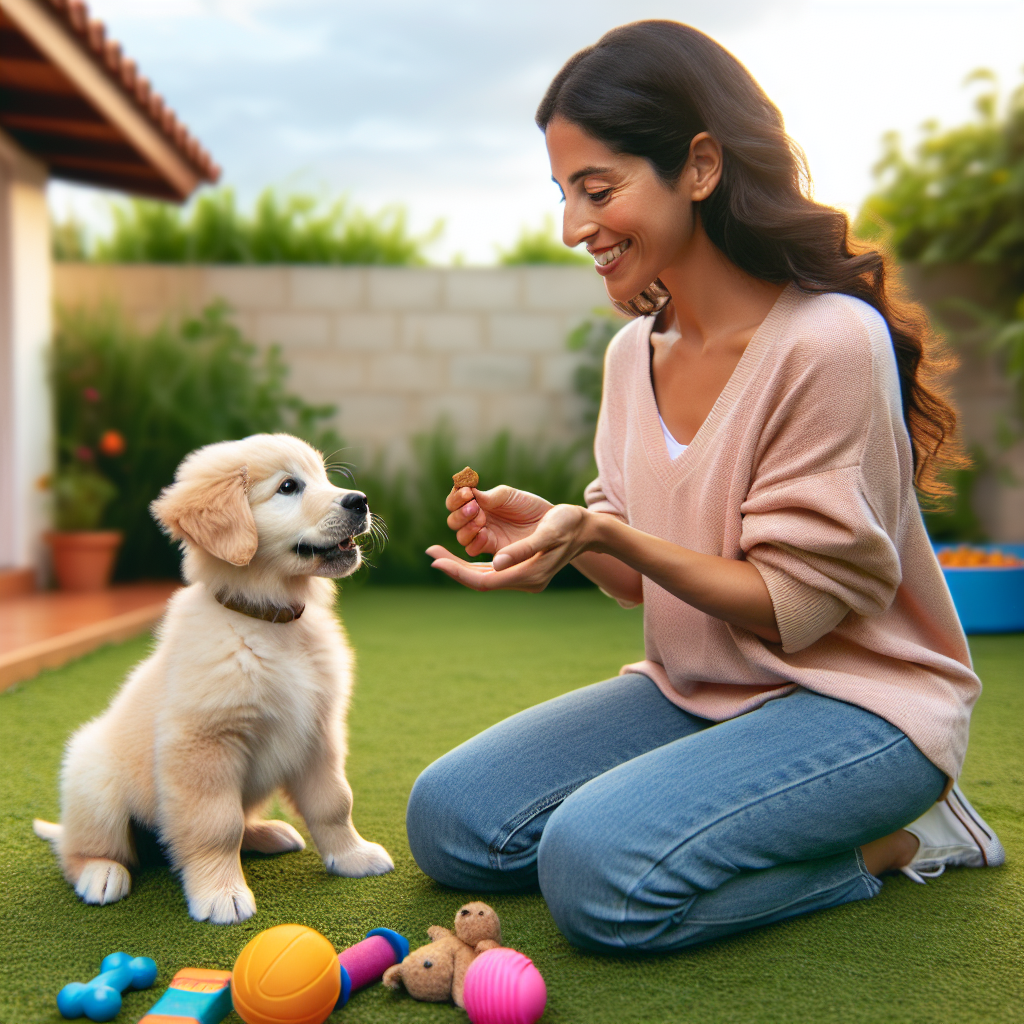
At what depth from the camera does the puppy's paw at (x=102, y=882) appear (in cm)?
196

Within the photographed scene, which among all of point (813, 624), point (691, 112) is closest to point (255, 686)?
point (813, 624)

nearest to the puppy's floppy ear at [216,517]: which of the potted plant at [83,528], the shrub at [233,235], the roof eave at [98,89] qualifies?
the roof eave at [98,89]

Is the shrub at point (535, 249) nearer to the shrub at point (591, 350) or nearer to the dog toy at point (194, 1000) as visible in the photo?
the shrub at point (591, 350)

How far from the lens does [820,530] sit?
5.67ft

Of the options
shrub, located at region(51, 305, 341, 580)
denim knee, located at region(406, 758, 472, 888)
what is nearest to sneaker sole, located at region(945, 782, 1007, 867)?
denim knee, located at region(406, 758, 472, 888)

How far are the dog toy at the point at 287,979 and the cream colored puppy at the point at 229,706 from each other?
0.43 m

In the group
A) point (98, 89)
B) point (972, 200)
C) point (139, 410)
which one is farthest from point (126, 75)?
point (972, 200)

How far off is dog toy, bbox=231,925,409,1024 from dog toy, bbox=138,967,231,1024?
2 centimetres

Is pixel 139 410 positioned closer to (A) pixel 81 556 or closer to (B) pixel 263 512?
(A) pixel 81 556

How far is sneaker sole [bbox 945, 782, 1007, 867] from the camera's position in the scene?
208 cm

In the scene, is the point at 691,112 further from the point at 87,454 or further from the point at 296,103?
the point at 296,103

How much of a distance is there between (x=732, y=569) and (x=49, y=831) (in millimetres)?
1604

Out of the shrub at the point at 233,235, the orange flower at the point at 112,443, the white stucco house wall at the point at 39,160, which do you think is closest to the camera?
the white stucco house wall at the point at 39,160

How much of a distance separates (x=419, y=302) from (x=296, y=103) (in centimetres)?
641
